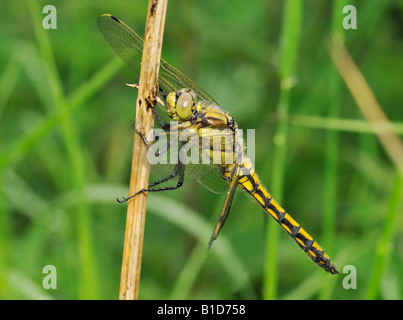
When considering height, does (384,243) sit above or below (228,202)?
below

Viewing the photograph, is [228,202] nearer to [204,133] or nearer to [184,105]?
[204,133]

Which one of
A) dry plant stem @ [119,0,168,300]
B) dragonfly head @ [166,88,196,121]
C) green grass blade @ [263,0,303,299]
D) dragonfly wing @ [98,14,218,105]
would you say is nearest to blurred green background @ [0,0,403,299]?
green grass blade @ [263,0,303,299]

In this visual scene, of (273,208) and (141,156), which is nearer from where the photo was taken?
(141,156)

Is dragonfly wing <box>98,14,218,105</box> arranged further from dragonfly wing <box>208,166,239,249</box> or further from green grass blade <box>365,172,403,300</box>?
green grass blade <box>365,172,403,300</box>

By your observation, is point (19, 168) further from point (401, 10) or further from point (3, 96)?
point (401, 10)

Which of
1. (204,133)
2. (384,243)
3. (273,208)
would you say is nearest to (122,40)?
(204,133)

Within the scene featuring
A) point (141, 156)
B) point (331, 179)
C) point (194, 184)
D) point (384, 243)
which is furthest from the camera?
point (194, 184)
